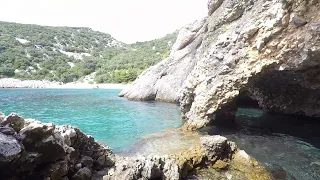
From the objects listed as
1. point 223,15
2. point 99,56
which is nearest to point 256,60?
point 223,15

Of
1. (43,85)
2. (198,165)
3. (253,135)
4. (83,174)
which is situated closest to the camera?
(83,174)

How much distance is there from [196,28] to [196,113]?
2264 cm

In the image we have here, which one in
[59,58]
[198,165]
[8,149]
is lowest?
[198,165]

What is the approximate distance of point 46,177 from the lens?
26.1 ft

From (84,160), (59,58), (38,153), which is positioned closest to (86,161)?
(84,160)

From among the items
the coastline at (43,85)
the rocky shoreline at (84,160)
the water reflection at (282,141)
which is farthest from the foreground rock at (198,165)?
the coastline at (43,85)

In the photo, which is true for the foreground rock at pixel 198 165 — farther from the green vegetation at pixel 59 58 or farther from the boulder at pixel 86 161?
the green vegetation at pixel 59 58

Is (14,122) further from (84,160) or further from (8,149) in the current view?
(84,160)

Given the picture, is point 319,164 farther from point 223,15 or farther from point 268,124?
point 223,15

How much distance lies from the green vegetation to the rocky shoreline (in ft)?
232

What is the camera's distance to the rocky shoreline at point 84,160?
7.51 m

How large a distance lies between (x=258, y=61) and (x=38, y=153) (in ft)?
45.4

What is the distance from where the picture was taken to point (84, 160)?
9984mm

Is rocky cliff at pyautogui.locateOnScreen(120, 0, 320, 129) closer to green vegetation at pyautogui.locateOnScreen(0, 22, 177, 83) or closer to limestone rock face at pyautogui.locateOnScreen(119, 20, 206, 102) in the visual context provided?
limestone rock face at pyautogui.locateOnScreen(119, 20, 206, 102)
